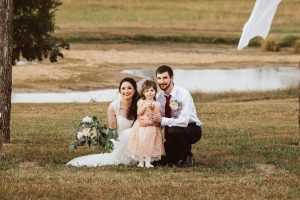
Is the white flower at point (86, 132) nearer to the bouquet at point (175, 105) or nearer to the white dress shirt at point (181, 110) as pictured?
the white dress shirt at point (181, 110)

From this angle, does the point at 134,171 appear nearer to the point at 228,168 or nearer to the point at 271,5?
the point at 228,168

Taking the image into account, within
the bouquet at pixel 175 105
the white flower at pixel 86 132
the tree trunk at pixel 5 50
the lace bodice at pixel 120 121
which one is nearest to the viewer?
the white flower at pixel 86 132

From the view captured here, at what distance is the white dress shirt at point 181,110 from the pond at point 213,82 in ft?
57.9

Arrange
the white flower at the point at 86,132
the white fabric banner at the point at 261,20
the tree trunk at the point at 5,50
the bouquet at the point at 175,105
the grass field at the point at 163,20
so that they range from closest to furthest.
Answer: the white fabric banner at the point at 261,20 → the white flower at the point at 86,132 → the bouquet at the point at 175,105 → the tree trunk at the point at 5,50 → the grass field at the point at 163,20

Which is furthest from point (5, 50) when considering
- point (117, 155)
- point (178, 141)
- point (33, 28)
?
point (33, 28)

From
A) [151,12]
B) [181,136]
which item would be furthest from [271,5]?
[151,12]

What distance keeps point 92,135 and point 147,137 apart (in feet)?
2.72

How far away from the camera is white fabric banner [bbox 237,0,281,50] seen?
12336 mm

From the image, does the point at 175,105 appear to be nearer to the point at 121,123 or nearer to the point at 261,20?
the point at 121,123

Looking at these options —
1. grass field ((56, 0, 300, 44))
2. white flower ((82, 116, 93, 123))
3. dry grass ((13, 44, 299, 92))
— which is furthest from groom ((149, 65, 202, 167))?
grass field ((56, 0, 300, 44))

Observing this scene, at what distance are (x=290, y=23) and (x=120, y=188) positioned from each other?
6178 centimetres

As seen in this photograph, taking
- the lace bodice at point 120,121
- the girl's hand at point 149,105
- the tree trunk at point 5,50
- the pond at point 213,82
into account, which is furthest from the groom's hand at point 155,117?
the pond at point 213,82

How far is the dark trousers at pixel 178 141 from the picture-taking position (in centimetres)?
1281

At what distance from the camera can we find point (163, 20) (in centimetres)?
7012
